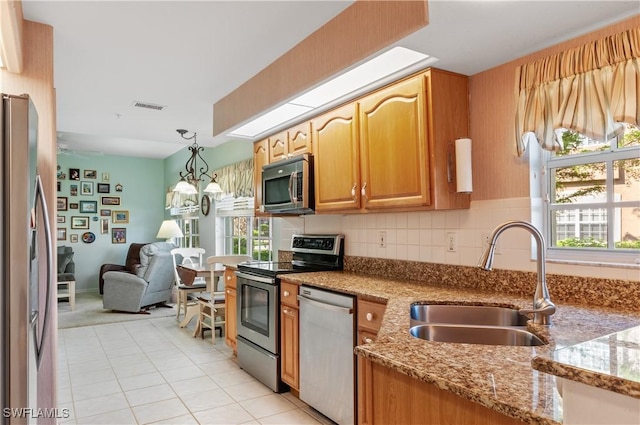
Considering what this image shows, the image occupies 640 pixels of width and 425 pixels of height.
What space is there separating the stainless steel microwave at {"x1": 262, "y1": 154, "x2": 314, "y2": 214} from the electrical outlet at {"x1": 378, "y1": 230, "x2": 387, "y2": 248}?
0.61 meters

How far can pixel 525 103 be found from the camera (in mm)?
2074

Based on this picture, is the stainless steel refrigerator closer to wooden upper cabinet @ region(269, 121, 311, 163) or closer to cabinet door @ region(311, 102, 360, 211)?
cabinet door @ region(311, 102, 360, 211)

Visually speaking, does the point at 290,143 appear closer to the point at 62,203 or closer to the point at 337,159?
the point at 337,159

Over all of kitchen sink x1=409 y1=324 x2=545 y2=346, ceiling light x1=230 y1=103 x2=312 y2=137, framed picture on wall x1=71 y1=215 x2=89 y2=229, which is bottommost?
kitchen sink x1=409 y1=324 x2=545 y2=346

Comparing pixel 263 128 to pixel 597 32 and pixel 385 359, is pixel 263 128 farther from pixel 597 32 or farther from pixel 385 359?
pixel 385 359

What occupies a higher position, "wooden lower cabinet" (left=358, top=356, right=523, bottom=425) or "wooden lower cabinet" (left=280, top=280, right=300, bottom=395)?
"wooden lower cabinet" (left=358, top=356, right=523, bottom=425)

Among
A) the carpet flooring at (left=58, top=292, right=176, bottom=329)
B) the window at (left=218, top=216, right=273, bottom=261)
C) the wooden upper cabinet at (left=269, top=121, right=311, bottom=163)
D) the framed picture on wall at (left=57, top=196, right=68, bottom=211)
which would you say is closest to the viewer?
the wooden upper cabinet at (left=269, top=121, right=311, bottom=163)

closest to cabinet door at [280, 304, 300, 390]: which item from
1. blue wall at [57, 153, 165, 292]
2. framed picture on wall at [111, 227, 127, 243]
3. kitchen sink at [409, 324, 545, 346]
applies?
kitchen sink at [409, 324, 545, 346]

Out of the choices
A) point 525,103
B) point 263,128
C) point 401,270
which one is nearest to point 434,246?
point 401,270

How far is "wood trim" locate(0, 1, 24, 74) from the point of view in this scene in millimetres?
1706

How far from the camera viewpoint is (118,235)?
324 inches

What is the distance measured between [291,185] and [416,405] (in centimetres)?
233

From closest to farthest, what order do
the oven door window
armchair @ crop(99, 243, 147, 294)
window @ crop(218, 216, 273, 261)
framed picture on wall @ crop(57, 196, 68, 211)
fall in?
the oven door window < window @ crop(218, 216, 273, 261) < armchair @ crop(99, 243, 147, 294) < framed picture on wall @ crop(57, 196, 68, 211)

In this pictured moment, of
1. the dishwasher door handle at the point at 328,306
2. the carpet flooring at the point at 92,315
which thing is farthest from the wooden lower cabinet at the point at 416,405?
the carpet flooring at the point at 92,315
